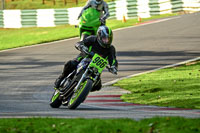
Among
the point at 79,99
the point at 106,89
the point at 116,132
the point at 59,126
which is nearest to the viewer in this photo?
the point at 116,132

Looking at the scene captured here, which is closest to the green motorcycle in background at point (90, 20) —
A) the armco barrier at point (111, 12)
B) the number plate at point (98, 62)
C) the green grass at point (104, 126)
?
the number plate at point (98, 62)

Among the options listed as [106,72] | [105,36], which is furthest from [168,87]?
Answer: [106,72]

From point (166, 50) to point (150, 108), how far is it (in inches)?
422

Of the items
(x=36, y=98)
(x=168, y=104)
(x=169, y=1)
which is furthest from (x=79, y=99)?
(x=169, y=1)

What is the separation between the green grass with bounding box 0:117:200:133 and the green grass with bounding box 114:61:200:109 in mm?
3358

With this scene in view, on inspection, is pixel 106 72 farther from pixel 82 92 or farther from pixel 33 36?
pixel 33 36

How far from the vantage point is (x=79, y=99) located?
9641mm

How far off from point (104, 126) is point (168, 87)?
21.3 feet

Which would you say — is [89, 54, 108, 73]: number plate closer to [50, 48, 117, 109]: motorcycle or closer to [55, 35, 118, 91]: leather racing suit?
[50, 48, 117, 109]: motorcycle

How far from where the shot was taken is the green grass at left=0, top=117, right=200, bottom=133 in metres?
6.83

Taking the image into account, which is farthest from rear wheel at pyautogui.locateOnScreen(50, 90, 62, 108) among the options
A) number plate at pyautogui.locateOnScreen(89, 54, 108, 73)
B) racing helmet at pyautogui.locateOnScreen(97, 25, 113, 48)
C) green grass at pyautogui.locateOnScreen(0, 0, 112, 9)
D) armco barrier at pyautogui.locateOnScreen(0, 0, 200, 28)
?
green grass at pyautogui.locateOnScreen(0, 0, 112, 9)

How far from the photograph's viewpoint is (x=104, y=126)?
709 cm

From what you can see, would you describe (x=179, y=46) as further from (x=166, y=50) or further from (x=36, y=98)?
(x=36, y=98)

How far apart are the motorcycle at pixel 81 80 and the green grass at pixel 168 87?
1.96m
